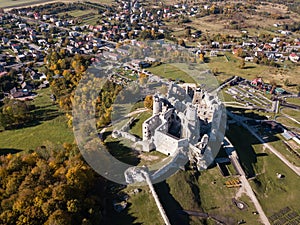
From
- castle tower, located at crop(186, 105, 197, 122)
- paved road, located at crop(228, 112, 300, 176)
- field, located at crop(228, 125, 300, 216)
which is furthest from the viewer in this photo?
paved road, located at crop(228, 112, 300, 176)

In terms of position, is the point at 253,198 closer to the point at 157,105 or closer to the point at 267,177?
the point at 267,177

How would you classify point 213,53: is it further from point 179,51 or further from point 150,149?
point 150,149

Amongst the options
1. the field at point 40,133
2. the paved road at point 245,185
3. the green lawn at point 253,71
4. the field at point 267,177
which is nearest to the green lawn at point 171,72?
the green lawn at point 253,71

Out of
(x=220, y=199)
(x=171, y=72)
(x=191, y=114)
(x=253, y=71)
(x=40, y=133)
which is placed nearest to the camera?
(x=220, y=199)

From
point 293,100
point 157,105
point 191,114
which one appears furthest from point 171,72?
point 191,114

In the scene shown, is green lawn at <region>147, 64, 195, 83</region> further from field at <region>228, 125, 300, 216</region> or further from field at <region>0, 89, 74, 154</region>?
field at <region>0, 89, 74, 154</region>

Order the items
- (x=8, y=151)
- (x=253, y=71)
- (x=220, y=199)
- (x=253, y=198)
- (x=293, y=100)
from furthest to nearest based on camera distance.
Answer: (x=253, y=71)
(x=293, y=100)
(x=8, y=151)
(x=253, y=198)
(x=220, y=199)

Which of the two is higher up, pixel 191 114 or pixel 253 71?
pixel 191 114

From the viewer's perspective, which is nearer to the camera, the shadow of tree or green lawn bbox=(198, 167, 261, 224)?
green lawn bbox=(198, 167, 261, 224)

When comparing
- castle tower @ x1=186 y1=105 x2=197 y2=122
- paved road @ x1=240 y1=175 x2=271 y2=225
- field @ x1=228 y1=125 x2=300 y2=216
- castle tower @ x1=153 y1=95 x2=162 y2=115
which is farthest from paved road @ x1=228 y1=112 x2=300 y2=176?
castle tower @ x1=153 y1=95 x2=162 y2=115

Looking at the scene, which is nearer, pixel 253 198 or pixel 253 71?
pixel 253 198
